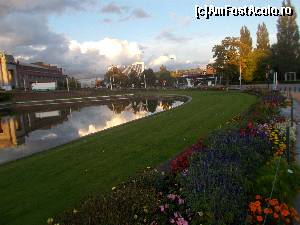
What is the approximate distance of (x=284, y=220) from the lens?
16.8 feet

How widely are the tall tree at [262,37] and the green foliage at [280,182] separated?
81.0m

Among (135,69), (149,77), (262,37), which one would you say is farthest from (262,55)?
(135,69)

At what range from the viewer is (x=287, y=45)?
7100cm

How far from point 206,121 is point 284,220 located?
1551cm

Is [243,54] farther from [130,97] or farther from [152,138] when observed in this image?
[152,138]

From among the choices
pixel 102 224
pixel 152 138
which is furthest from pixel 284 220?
pixel 152 138

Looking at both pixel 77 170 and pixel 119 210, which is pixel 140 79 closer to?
pixel 77 170

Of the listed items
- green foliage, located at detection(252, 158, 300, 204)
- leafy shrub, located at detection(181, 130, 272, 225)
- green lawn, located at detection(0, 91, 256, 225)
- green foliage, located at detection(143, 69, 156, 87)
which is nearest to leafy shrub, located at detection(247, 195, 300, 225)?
leafy shrub, located at detection(181, 130, 272, 225)

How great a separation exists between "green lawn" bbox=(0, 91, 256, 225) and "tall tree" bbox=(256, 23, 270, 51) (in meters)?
70.6

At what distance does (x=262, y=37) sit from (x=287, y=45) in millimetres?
13589

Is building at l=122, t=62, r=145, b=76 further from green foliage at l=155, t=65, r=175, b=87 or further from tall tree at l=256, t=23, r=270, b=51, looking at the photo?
tall tree at l=256, t=23, r=270, b=51

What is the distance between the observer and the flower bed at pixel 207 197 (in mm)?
4945

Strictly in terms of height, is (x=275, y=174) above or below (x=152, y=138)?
above

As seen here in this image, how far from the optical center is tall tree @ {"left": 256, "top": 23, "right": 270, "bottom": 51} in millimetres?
82787
